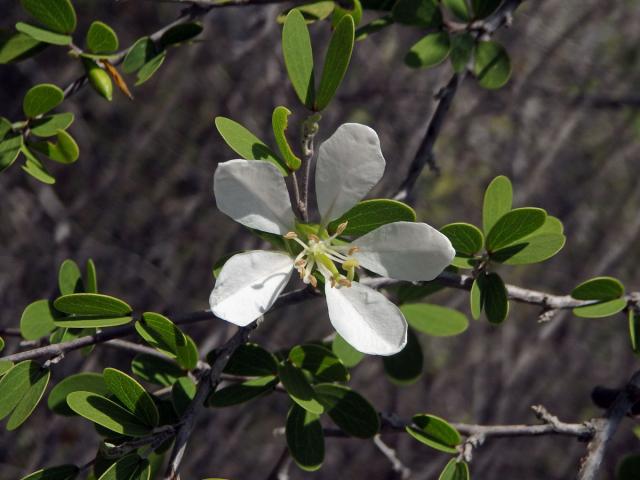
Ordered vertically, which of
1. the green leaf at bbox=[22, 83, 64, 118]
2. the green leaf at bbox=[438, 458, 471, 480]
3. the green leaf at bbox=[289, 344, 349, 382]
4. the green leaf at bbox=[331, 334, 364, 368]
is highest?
the green leaf at bbox=[22, 83, 64, 118]

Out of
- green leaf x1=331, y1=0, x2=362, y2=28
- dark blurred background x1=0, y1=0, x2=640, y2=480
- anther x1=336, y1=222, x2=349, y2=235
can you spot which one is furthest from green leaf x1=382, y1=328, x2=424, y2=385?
dark blurred background x1=0, y1=0, x2=640, y2=480

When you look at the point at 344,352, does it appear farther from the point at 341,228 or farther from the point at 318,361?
the point at 341,228

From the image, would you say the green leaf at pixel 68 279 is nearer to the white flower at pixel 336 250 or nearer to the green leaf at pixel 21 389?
the green leaf at pixel 21 389

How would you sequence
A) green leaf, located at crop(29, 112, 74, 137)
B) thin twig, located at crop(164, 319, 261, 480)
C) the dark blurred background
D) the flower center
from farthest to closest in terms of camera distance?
the dark blurred background
green leaf, located at crop(29, 112, 74, 137)
the flower center
thin twig, located at crop(164, 319, 261, 480)

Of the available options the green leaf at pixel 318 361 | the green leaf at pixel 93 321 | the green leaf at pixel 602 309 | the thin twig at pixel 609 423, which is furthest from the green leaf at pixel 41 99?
the thin twig at pixel 609 423

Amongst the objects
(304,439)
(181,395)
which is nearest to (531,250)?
(304,439)

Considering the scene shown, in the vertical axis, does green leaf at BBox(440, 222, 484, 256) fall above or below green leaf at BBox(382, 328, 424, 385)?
above

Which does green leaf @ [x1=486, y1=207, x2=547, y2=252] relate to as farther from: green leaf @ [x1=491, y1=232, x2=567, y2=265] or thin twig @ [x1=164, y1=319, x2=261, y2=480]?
thin twig @ [x1=164, y1=319, x2=261, y2=480]

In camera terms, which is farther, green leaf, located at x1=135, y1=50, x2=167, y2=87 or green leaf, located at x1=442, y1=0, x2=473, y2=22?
green leaf, located at x1=442, y1=0, x2=473, y2=22

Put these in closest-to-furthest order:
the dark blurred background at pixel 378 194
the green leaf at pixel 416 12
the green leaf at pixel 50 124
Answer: the green leaf at pixel 50 124, the green leaf at pixel 416 12, the dark blurred background at pixel 378 194
